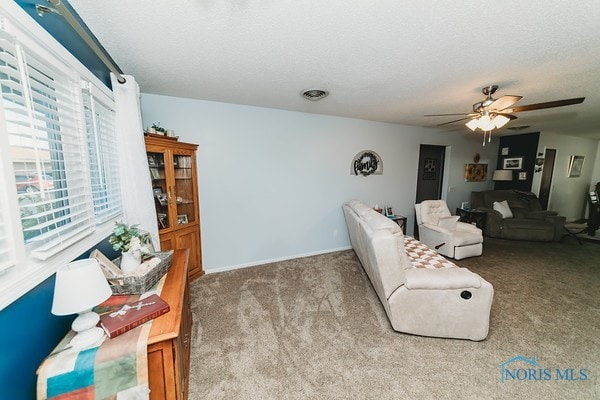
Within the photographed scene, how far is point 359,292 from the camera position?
8.58ft

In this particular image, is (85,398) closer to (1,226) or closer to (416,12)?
(1,226)

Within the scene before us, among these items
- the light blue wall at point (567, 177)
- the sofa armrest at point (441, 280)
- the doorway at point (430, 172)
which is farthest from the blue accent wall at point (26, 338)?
the light blue wall at point (567, 177)

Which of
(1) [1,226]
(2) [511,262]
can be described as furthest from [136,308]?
(2) [511,262]

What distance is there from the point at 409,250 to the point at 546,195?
584 cm

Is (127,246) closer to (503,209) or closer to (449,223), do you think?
(449,223)

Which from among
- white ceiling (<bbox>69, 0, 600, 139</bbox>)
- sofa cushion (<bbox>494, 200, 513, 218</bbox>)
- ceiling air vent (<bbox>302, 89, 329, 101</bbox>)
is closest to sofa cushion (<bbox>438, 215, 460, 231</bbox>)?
sofa cushion (<bbox>494, 200, 513, 218</bbox>)

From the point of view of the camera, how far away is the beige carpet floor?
149cm

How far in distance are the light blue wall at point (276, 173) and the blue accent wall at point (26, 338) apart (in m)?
2.05

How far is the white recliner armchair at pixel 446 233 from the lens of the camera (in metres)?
3.45

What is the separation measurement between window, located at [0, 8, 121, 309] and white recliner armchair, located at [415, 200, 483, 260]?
14.0 feet

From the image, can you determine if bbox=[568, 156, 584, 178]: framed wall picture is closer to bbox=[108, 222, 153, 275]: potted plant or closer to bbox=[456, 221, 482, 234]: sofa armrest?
bbox=[456, 221, 482, 234]: sofa armrest

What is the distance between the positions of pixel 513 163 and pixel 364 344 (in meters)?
6.18

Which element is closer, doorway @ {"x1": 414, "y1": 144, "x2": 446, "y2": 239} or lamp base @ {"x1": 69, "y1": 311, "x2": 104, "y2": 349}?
lamp base @ {"x1": 69, "y1": 311, "x2": 104, "y2": 349}

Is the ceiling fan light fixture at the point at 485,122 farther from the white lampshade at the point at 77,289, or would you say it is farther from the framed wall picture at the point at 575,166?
the framed wall picture at the point at 575,166
